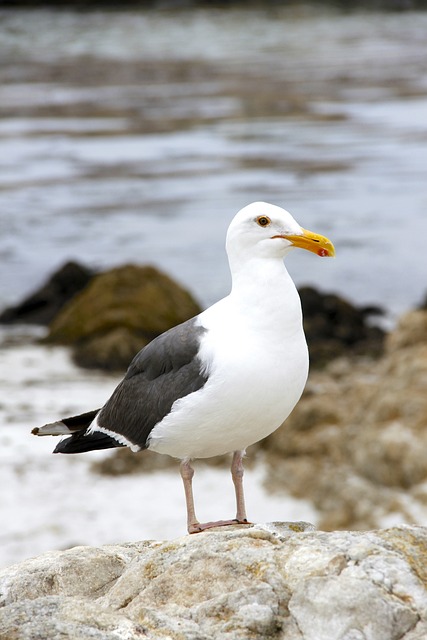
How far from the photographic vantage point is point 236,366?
633 cm

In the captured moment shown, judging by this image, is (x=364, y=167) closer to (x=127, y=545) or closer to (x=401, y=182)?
(x=401, y=182)

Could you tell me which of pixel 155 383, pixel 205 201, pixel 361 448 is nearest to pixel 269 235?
pixel 155 383

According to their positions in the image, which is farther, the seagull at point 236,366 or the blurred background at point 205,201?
the blurred background at point 205,201

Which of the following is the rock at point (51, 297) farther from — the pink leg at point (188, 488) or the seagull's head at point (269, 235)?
the seagull's head at point (269, 235)

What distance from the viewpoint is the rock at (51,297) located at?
2352cm

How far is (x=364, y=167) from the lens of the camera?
3978 centimetres

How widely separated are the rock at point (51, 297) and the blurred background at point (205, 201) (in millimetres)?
496

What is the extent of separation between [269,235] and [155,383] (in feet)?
3.59

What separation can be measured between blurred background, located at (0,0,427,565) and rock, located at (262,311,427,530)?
3 centimetres

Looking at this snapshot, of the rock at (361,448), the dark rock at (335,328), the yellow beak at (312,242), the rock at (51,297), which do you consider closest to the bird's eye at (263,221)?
the yellow beak at (312,242)

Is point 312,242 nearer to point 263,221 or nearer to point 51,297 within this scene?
point 263,221

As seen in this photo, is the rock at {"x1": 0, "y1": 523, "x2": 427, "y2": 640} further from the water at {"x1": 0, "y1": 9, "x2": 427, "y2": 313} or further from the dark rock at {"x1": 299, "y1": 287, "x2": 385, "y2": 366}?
the water at {"x1": 0, "y1": 9, "x2": 427, "y2": 313}

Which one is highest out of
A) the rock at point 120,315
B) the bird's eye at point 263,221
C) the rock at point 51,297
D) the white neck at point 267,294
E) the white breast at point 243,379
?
the rock at point 51,297

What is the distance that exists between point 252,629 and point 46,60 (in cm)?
6796
